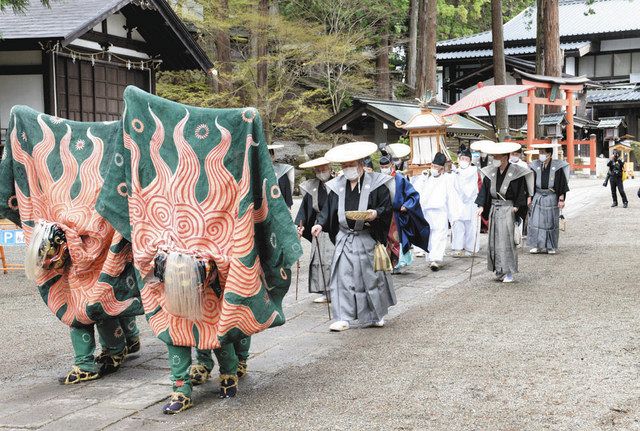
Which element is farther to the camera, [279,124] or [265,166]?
[279,124]

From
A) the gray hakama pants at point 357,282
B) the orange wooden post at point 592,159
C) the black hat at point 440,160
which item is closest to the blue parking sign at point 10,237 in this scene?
the gray hakama pants at point 357,282

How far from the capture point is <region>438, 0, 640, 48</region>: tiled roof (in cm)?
3997

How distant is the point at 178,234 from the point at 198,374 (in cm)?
121

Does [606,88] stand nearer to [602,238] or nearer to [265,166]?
[602,238]

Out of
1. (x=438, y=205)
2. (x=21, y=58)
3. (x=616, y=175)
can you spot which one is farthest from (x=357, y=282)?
(x=616, y=175)

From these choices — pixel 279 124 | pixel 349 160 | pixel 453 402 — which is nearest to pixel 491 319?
pixel 349 160

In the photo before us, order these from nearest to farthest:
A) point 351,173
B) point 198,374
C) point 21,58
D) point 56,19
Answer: point 198,374 < point 351,173 < point 56,19 < point 21,58

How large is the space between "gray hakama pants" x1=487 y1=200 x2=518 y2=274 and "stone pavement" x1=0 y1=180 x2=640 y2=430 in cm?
152

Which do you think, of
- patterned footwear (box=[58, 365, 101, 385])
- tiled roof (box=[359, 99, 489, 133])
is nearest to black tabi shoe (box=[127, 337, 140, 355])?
A: patterned footwear (box=[58, 365, 101, 385])

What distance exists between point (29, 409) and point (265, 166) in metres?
2.35

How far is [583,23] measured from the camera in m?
41.8

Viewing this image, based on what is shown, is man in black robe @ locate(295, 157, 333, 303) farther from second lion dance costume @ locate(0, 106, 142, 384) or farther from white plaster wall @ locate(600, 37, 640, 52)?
white plaster wall @ locate(600, 37, 640, 52)

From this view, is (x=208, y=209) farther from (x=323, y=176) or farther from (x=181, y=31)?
(x=181, y=31)

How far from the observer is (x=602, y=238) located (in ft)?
49.9
